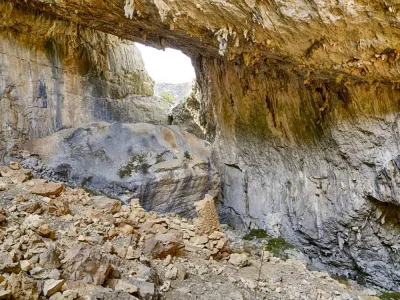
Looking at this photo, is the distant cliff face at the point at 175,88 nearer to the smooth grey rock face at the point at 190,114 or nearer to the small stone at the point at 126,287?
the smooth grey rock face at the point at 190,114

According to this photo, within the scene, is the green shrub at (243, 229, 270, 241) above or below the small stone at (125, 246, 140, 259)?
below

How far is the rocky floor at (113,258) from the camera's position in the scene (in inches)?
136

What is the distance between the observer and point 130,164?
9078 millimetres

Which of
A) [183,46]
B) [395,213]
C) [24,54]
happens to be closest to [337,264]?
[395,213]

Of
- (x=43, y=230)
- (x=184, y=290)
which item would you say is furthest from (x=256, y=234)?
(x=43, y=230)

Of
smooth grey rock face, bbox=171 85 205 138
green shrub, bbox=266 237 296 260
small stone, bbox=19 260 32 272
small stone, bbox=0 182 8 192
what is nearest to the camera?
small stone, bbox=19 260 32 272

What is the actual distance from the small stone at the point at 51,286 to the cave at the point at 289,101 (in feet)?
15.5

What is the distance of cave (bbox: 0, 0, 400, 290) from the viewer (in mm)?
5605

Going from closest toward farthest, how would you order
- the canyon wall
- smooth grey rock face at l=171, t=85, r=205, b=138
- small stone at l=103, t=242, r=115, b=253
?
small stone at l=103, t=242, r=115, b=253 < the canyon wall < smooth grey rock face at l=171, t=85, r=205, b=138

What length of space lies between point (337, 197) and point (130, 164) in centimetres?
562

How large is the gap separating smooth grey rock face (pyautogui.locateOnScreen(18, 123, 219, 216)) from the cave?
2.56 ft

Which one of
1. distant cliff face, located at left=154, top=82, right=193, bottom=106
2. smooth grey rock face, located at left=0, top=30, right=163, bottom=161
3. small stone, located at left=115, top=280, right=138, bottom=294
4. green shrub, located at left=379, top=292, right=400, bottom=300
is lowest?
green shrub, located at left=379, top=292, right=400, bottom=300

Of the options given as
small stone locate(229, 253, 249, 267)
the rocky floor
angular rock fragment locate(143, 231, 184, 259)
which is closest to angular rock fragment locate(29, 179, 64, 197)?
the rocky floor

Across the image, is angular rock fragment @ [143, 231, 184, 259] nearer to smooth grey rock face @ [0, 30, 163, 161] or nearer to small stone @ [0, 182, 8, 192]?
small stone @ [0, 182, 8, 192]
